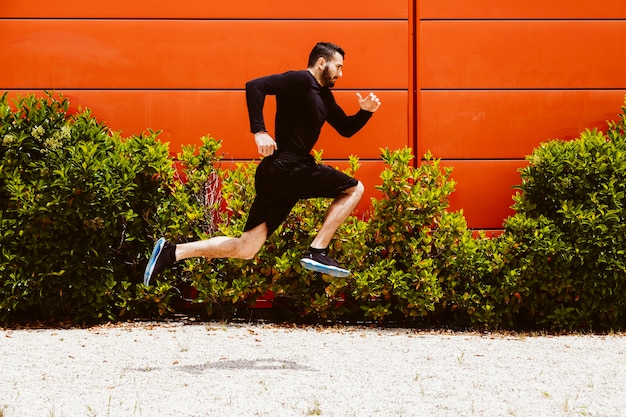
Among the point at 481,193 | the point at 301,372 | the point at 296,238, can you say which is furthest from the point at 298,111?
the point at 481,193

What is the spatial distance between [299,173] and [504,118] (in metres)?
3.78

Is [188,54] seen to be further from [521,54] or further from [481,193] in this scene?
[521,54]

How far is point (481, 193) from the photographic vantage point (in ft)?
28.9

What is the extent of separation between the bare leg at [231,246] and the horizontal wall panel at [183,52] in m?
3.13

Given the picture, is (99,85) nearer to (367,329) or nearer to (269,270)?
(269,270)

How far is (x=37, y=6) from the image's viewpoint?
8773 mm

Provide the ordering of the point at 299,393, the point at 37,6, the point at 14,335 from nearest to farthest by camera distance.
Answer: the point at 299,393
the point at 14,335
the point at 37,6

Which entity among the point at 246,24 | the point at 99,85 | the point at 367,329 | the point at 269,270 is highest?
the point at 246,24

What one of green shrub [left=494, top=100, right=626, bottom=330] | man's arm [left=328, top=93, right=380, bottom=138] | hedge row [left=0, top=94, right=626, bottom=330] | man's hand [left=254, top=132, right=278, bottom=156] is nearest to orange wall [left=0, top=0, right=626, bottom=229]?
hedge row [left=0, top=94, right=626, bottom=330]

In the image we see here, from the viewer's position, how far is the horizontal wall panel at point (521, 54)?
347 inches

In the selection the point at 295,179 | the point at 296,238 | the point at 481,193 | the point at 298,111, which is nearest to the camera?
the point at 295,179

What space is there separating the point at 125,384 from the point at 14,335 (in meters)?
2.47

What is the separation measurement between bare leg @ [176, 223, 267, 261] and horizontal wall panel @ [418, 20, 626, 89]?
3.48 metres

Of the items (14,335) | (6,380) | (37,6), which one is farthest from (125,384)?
(37,6)
